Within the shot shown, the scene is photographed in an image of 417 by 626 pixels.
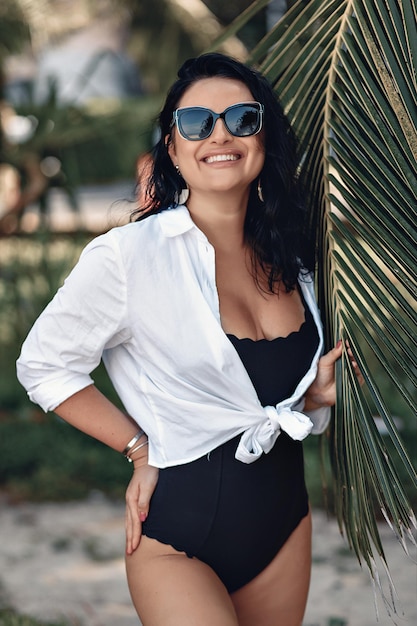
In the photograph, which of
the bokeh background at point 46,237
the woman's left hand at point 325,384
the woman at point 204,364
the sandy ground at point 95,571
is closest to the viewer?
the woman at point 204,364

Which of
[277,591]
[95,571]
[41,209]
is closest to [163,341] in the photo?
[277,591]

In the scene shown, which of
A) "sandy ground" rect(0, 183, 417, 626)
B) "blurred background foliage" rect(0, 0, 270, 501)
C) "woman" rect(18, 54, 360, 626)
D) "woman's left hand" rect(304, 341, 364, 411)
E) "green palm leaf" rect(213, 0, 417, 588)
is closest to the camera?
"green palm leaf" rect(213, 0, 417, 588)

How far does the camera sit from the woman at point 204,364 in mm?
1919

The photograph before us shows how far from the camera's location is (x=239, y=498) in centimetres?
200

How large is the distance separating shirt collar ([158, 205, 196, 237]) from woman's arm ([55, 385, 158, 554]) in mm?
390

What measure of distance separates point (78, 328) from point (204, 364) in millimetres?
267

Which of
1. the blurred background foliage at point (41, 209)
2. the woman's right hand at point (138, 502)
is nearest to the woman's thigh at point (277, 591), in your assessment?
the woman's right hand at point (138, 502)

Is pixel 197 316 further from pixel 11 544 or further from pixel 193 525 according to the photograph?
pixel 11 544

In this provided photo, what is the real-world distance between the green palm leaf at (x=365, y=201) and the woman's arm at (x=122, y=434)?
423mm

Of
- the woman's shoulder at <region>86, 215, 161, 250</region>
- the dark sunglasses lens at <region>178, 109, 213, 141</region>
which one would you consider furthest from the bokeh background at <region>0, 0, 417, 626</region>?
the woman's shoulder at <region>86, 215, 161, 250</region>

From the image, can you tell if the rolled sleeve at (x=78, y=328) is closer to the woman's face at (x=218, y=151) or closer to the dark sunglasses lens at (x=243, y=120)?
the woman's face at (x=218, y=151)

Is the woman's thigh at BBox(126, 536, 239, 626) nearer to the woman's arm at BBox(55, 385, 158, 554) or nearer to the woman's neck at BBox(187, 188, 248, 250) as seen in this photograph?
the woman's arm at BBox(55, 385, 158, 554)

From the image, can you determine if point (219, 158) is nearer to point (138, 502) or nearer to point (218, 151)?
point (218, 151)

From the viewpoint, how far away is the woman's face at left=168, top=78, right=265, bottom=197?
196 cm
